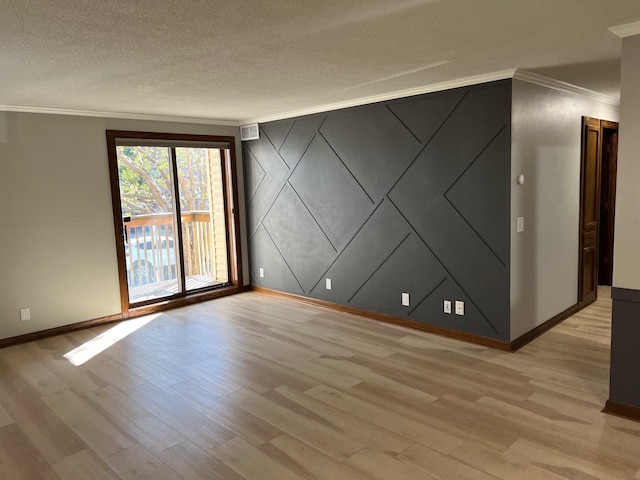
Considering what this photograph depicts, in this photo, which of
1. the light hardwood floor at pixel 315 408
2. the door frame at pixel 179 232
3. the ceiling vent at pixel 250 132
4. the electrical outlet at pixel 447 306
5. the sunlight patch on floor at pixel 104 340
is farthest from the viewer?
the ceiling vent at pixel 250 132

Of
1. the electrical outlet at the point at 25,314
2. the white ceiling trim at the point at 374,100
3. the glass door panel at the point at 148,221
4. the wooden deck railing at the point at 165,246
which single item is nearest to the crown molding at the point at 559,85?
the white ceiling trim at the point at 374,100

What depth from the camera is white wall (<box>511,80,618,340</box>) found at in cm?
391

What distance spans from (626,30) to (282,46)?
1961 mm

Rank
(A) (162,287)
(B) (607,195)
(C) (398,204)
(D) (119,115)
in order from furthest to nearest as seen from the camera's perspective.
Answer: (A) (162,287) → (B) (607,195) → (D) (119,115) → (C) (398,204)

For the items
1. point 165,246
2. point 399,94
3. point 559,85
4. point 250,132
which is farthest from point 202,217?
point 559,85

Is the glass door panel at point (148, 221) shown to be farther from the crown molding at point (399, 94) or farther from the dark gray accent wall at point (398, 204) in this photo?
the crown molding at point (399, 94)

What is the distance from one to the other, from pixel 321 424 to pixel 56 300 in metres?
3.42

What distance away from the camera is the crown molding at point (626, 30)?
2.59 metres

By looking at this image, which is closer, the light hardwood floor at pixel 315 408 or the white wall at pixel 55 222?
the light hardwood floor at pixel 315 408

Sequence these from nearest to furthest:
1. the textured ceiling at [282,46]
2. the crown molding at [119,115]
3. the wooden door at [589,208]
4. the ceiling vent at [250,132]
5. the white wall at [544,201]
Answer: the textured ceiling at [282,46] → the white wall at [544,201] → the crown molding at [119,115] → the wooden door at [589,208] → the ceiling vent at [250,132]

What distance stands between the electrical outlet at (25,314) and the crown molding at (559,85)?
5.00 metres

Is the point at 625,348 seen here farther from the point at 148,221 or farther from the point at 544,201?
the point at 148,221

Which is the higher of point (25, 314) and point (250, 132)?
point (250, 132)

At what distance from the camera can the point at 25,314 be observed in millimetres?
4676
